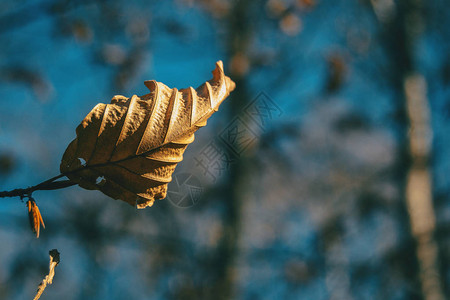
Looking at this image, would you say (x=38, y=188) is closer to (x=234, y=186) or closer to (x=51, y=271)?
(x=51, y=271)

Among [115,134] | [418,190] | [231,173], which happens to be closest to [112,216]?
[231,173]

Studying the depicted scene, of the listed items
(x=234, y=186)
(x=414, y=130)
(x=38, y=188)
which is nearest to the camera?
(x=38, y=188)

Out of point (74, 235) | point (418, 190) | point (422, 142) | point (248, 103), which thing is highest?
point (248, 103)

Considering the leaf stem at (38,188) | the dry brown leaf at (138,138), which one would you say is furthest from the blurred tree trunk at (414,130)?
the leaf stem at (38,188)

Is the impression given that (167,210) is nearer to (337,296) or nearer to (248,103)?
(248,103)

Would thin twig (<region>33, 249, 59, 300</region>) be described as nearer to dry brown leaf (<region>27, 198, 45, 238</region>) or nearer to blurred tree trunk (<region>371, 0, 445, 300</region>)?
dry brown leaf (<region>27, 198, 45, 238</region>)

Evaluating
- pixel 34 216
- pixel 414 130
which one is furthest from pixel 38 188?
pixel 414 130

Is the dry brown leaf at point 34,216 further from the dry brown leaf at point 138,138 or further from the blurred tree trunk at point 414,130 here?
the blurred tree trunk at point 414,130
